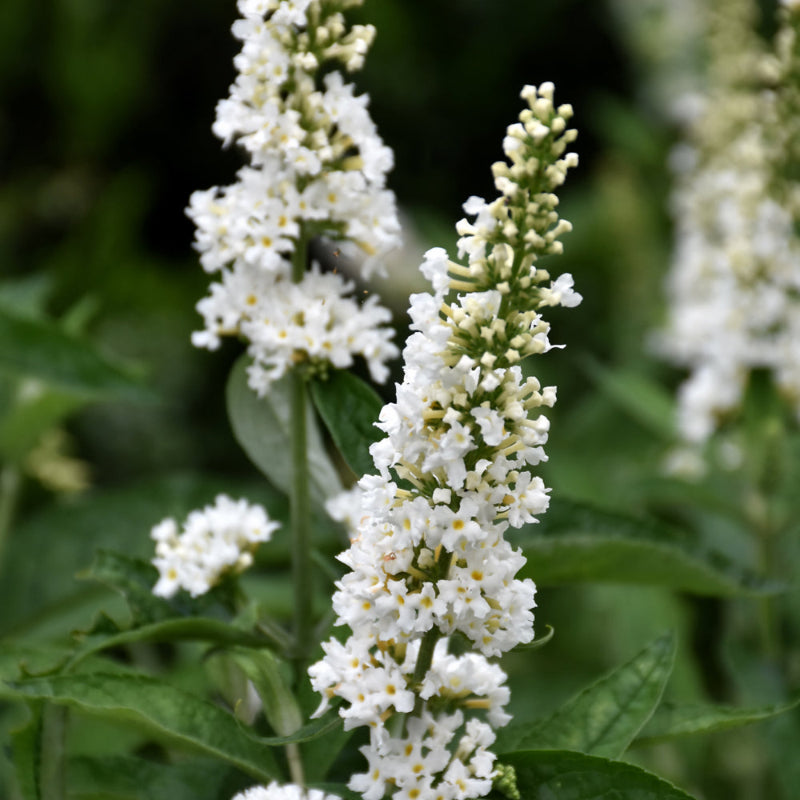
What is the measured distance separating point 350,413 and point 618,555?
38cm

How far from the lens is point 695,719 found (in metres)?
1.14

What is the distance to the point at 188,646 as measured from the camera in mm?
1963

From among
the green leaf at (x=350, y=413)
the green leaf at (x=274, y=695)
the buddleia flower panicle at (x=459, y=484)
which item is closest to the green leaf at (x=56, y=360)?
the green leaf at (x=350, y=413)

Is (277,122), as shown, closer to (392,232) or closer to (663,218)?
(392,232)

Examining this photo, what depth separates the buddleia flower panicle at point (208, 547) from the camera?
1.25m

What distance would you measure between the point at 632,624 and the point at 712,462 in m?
0.39

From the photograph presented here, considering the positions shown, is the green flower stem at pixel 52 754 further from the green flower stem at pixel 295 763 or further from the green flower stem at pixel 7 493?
the green flower stem at pixel 7 493

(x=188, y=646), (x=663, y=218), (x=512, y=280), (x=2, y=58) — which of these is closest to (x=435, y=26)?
(x=663, y=218)

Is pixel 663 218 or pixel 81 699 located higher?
pixel 663 218

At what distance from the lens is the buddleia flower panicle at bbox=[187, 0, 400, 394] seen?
1188 millimetres

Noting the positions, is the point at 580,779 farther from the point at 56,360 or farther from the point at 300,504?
the point at 56,360

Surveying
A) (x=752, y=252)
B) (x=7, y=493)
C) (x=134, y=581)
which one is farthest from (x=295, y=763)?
(x=752, y=252)

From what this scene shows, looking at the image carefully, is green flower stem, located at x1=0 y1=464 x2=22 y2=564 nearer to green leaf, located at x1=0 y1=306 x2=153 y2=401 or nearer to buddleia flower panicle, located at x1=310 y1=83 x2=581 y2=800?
green leaf, located at x1=0 y1=306 x2=153 y2=401

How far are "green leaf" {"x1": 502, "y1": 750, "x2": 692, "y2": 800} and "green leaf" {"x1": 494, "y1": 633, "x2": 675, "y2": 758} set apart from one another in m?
0.05
